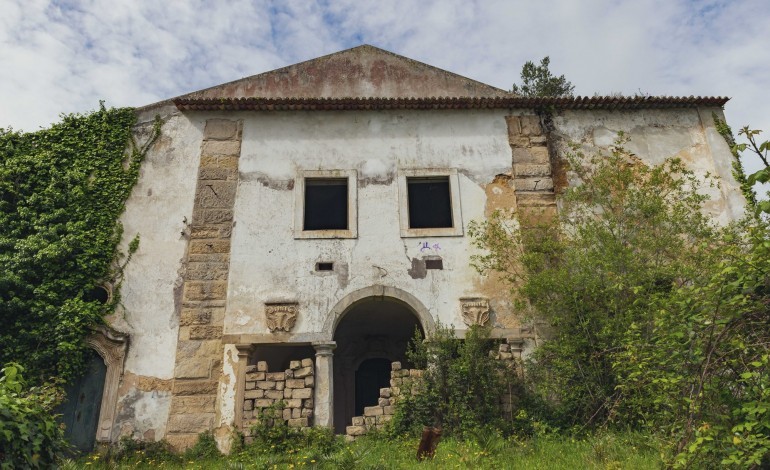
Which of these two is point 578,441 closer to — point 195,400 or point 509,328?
point 509,328

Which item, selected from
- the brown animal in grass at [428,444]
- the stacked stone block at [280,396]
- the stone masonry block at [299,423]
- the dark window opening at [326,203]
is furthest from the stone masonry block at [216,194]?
the brown animal in grass at [428,444]

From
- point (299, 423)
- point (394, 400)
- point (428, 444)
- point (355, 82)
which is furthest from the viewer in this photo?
point (355, 82)

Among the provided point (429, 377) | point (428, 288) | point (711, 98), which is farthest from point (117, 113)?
point (711, 98)

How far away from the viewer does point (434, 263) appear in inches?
371

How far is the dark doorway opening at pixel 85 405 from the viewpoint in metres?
8.50

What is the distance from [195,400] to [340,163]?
468cm

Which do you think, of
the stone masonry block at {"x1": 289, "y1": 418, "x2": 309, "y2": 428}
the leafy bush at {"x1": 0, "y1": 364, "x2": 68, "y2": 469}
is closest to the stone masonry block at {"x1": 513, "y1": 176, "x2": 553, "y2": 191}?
the stone masonry block at {"x1": 289, "y1": 418, "x2": 309, "y2": 428}

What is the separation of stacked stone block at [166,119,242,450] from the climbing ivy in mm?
1106

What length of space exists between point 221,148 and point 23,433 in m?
7.11

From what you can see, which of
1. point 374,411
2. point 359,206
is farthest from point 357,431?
point 359,206

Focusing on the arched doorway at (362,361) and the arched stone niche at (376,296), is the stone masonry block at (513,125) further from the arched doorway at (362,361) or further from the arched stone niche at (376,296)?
the arched doorway at (362,361)

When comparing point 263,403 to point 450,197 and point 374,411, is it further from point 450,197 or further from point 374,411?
point 450,197

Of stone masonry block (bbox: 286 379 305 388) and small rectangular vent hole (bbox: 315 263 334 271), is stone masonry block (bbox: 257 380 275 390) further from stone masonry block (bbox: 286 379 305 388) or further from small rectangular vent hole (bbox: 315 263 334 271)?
small rectangular vent hole (bbox: 315 263 334 271)

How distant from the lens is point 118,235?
31.2 feet
